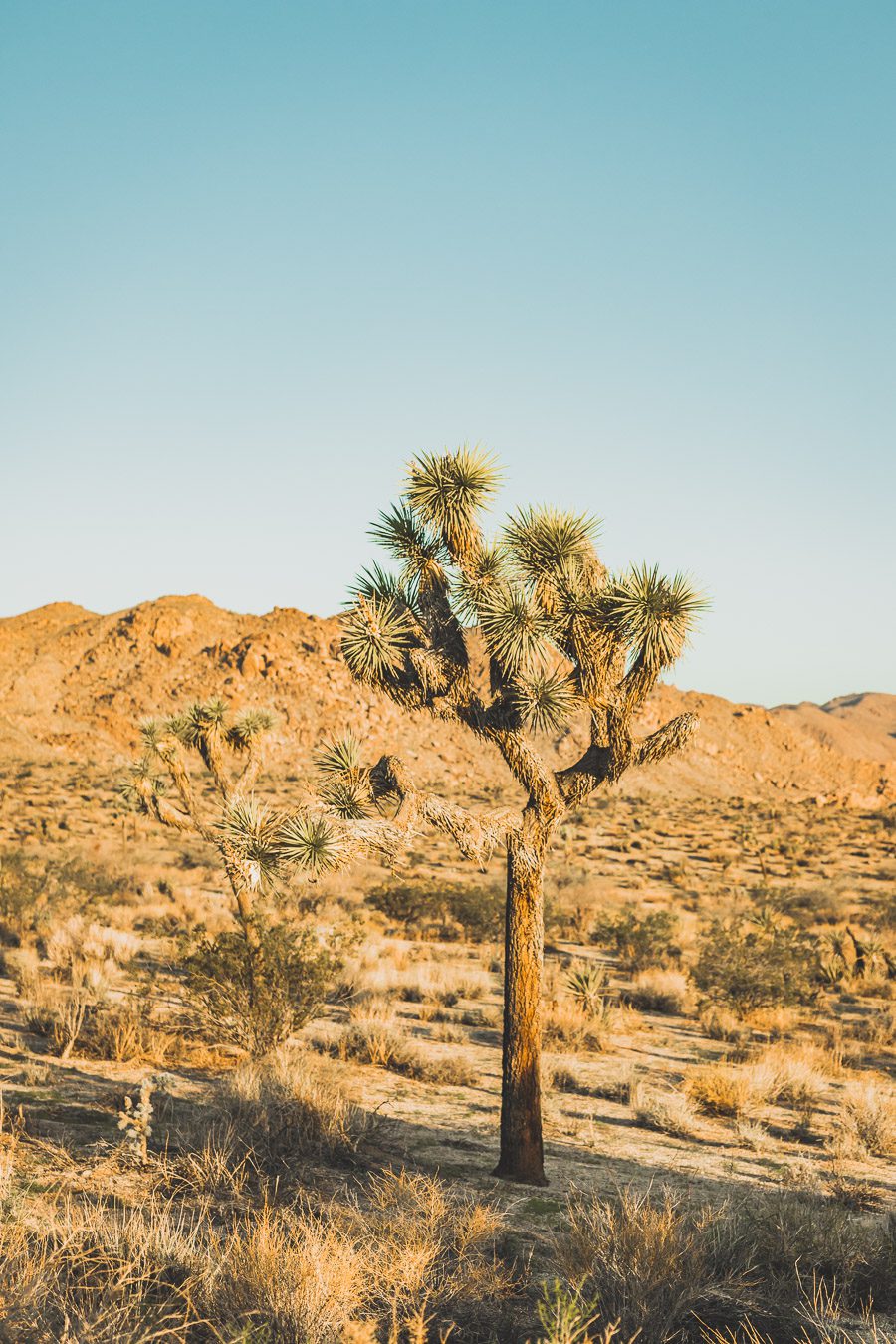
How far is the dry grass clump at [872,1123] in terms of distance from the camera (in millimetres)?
9094

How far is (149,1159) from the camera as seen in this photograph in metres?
6.49

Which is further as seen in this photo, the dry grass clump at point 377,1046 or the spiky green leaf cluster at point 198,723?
the spiky green leaf cluster at point 198,723

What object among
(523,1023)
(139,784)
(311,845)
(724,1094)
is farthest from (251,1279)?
(139,784)

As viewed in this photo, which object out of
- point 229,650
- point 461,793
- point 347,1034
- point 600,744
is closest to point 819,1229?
point 600,744

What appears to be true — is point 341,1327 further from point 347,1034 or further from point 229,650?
point 229,650

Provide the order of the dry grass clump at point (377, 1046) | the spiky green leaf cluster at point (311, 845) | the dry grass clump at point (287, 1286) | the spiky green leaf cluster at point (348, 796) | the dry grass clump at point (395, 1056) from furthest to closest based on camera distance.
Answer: the dry grass clump at point (377, 1046) < the dry grass clump at point (395, 1056) < the spiky green leaf cluster at point (348, 796) < the spiky green leaf cluster at point (311, 845) < the dry grass clump at point (287, 1286)

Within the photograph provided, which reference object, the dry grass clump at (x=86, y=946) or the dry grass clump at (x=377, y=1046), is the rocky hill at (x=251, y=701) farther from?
the dry grass clump at (x=377, y=1046)

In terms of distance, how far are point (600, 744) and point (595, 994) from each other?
8.16 meters

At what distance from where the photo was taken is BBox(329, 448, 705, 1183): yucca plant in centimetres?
746

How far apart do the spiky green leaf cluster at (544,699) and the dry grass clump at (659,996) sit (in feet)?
32.0

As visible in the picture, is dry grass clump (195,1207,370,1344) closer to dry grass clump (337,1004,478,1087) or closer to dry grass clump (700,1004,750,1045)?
dry grass clump (337,1004,478,1087)

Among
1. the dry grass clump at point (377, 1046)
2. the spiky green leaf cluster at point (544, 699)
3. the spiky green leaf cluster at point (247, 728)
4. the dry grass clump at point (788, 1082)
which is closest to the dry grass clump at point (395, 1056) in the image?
the dry grass clump at point (377, 1046)

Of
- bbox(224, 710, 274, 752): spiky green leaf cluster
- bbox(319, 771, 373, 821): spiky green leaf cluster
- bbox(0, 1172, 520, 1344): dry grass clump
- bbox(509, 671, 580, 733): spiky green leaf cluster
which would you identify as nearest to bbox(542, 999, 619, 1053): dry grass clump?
bbox(224, 710, 274, 752): spiky green leaf cluster

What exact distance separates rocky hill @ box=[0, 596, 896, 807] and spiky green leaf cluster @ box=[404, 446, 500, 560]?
151 ft
